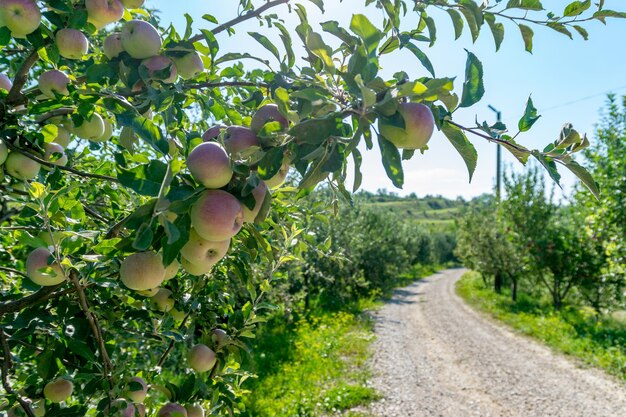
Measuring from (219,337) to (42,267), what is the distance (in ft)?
2.42

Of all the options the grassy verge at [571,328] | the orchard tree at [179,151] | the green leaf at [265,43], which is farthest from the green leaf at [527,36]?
the grassy verge at [571,328]

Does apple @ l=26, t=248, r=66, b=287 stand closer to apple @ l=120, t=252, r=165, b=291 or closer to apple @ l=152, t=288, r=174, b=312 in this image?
apple @ l=120, t=252, r=165, b=291

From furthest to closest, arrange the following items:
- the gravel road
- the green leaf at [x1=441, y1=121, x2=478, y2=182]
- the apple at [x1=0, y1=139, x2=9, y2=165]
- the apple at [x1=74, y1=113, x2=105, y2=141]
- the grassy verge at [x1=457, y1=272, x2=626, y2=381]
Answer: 1. the grassy verge at [x1=457, y1=272, x2=626, y2=381]
2. the gravel road
3. the apple at [x1=74, y1=113, x2=105, y2=141]
4. the apple at [x1=0, y1=139, x2=9, y2=165]
5. the green leaf at [x1=441, y1=121, x2=478, y2=182]

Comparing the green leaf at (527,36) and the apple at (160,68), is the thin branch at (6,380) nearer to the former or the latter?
the apple at (160,68)

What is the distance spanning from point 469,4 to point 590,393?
7.11 metres

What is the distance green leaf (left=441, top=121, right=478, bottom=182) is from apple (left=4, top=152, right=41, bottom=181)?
1.33 metres

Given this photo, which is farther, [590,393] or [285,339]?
[285,339]

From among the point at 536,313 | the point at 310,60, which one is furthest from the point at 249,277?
the point at 536,313

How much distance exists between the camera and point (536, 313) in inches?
458

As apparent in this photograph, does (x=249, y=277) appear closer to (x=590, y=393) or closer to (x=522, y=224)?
(x=590, y=393)

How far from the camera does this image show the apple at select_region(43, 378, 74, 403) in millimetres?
1467

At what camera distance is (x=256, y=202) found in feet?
2.93

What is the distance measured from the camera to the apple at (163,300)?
5.51 feet

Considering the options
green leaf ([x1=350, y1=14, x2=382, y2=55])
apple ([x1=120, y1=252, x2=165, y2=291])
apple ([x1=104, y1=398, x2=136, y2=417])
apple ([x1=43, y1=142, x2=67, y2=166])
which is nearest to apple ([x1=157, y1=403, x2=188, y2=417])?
apple ([x1=104, y1=398, x2=136, y2=417])
